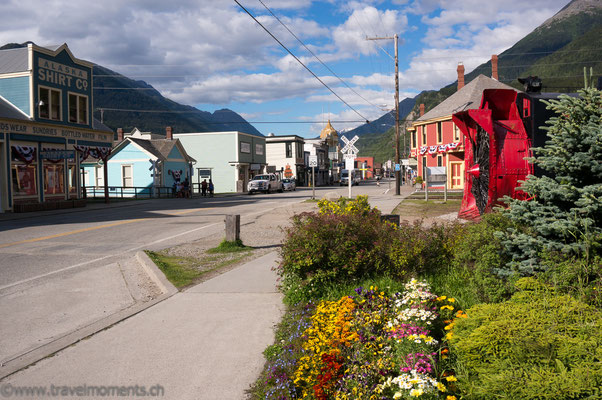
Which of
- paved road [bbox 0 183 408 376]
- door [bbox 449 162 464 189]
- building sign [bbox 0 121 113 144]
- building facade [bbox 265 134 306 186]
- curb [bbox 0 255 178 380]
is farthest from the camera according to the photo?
building facade [bbox 265 134 306 186]

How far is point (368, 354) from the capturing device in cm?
414

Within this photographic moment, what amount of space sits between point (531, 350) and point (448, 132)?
49.3m

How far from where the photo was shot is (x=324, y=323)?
4793 mm

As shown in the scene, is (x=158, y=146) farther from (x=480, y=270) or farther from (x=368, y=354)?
(x=368, y=354)

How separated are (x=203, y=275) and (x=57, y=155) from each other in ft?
77.6

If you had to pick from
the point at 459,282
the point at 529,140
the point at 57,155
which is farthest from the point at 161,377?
the point at 57,155

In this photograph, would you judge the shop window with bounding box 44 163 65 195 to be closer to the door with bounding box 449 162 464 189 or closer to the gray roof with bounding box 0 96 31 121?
the gray roof with bounding box 0 96 31 121

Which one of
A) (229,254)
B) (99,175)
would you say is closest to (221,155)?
(99,175)

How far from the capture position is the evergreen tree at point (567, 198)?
165 inches

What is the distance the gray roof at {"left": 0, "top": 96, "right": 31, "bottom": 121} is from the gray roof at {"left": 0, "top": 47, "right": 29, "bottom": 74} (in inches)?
71.2

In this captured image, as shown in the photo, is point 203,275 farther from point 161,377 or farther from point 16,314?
point 161,377

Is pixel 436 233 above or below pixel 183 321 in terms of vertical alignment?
above

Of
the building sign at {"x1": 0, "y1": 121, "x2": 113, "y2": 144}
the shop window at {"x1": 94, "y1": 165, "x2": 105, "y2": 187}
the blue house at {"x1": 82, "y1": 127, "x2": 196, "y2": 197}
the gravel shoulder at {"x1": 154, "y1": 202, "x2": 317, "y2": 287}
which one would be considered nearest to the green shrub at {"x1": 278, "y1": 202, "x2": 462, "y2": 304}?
the gravel shoulder at {"x1": 154, "y1": 202, "x2": 317, "y2": 287}

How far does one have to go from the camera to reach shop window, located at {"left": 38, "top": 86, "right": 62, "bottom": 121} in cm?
2970
